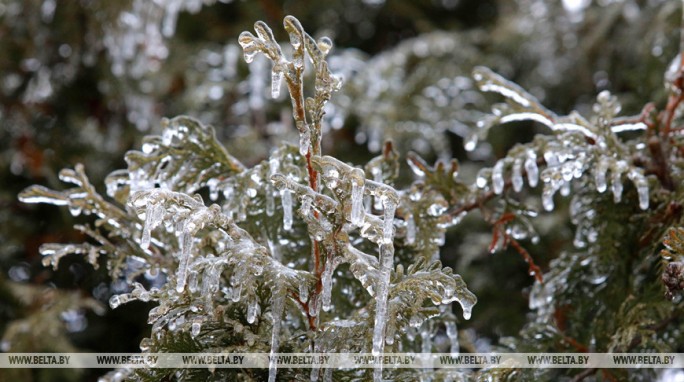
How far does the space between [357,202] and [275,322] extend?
0.70 ft

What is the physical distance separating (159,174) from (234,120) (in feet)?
5.29

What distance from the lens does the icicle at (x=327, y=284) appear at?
1031 millimetres

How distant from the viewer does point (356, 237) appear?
1.40 metres

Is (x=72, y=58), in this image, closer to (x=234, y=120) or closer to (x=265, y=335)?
(x=234, y=120)

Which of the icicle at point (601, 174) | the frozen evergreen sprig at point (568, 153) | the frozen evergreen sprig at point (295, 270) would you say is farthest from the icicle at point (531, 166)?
the frozen evergreen sprig at point (295, 270)

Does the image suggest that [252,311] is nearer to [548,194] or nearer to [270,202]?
[270,202]

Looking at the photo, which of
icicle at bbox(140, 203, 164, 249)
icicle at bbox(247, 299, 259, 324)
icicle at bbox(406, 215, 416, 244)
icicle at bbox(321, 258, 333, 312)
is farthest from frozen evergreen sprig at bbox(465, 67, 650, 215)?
icicle at bbox(140, 203, 164, 249)

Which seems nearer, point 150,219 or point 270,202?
point 150,219

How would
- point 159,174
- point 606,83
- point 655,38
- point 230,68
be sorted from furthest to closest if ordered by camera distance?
point 230,68
point 606,83
point 655,38
point 159,174

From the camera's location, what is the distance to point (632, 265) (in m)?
1.47

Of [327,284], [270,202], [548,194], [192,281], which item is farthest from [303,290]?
[548,194]

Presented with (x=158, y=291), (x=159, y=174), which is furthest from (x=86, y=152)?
(x=158, y=291)

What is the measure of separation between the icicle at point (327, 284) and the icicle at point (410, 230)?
1.05ft

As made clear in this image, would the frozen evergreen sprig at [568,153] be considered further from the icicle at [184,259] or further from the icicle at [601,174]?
the icicle at [184,259]
